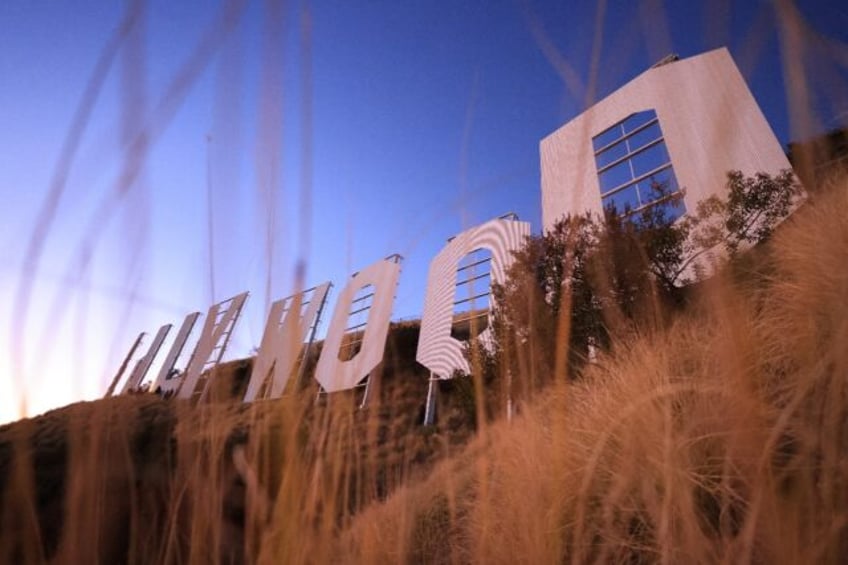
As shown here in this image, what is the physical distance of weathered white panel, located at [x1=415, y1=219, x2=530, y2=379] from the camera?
697cm

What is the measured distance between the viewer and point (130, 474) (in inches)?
25.3

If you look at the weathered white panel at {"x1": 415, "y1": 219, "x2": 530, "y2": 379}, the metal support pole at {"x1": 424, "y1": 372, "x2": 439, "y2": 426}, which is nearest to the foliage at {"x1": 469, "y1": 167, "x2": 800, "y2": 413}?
the weathered white panel at {"x1": 415, "y1": 219, "x2": 530, "y2": 379}

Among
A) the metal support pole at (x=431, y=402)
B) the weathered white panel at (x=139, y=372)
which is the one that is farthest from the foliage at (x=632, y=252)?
the weathered white panel at (x=139, y=372)

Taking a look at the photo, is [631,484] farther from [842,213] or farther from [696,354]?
[842,213]

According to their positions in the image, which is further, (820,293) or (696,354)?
(696,354)

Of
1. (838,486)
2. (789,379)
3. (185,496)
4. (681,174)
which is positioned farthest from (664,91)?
(185,496)

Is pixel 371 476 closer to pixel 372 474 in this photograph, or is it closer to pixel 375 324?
pixel 372 474

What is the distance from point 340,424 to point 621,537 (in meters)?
0.80

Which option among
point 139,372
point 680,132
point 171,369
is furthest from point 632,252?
point 171,369

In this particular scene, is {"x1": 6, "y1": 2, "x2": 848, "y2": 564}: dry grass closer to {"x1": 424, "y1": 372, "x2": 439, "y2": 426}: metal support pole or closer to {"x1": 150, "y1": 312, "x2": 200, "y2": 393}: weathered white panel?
{"x1": 424, "y1": 372, "x2": 439, "y2": 426}: metal support pole

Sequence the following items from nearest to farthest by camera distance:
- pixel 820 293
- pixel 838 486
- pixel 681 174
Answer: pixel 838 486 < pixel 820 293 < pixel 681 174

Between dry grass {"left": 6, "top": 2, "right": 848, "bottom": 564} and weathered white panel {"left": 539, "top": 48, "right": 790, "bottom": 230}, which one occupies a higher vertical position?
weathered white panel {"left": 539, "top": 48, "right": 790, "bottom": 230}

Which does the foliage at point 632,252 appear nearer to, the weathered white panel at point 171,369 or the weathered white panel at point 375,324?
the weathered white panel at point 375,324

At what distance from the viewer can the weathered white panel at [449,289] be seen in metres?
6.97
